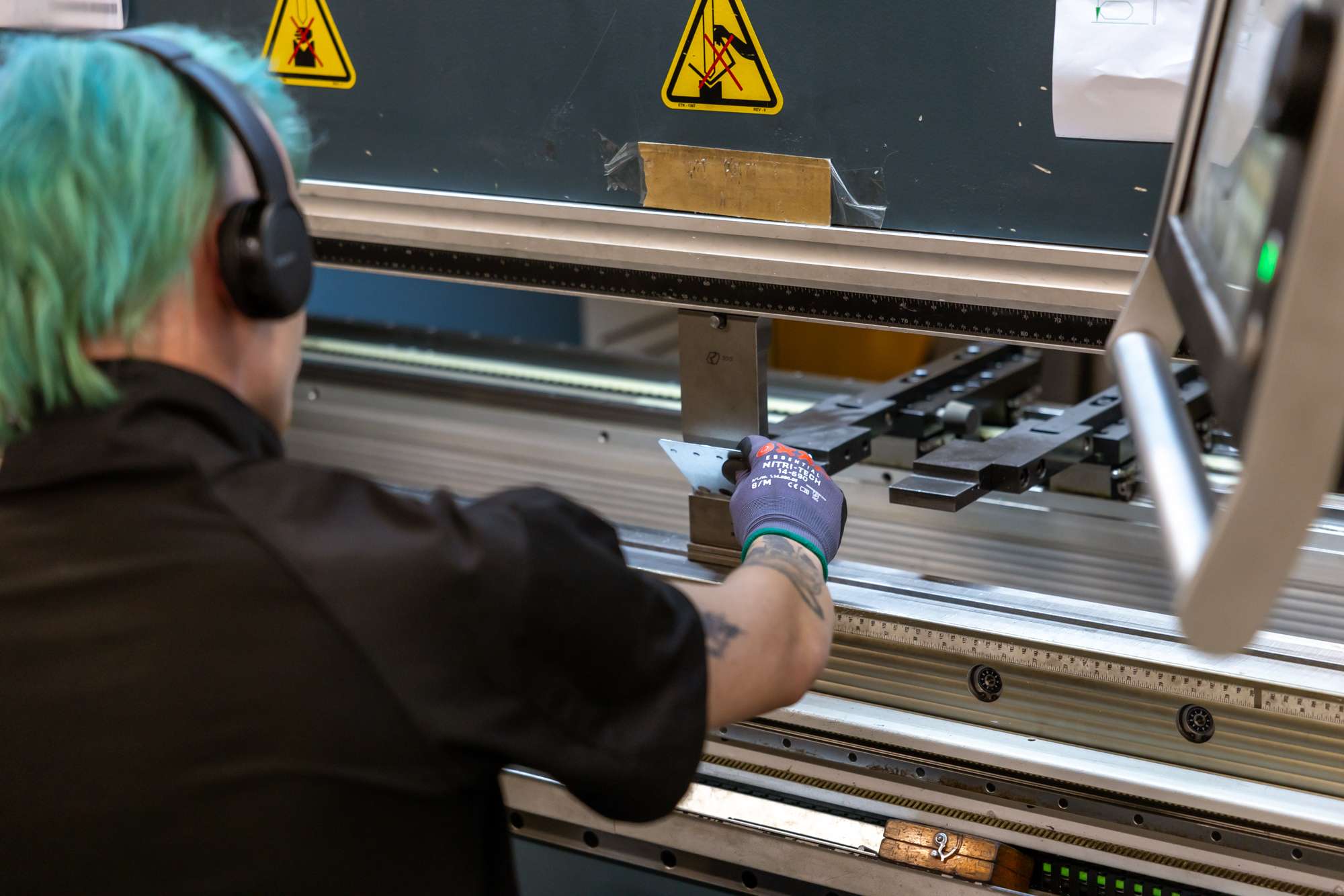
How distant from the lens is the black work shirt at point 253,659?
32.9 inches

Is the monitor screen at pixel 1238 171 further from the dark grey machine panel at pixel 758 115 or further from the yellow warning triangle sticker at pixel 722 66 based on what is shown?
the yellow warning triangle sticker at pixel 722 66

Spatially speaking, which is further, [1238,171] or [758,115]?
[758,115]

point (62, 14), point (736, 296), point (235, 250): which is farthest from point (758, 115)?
point (62, 14)

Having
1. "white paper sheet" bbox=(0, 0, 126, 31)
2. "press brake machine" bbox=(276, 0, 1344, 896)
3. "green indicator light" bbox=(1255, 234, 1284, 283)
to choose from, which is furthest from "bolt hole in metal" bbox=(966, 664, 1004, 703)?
"white paper sheet" bbox=(0, 0, 126, 31)

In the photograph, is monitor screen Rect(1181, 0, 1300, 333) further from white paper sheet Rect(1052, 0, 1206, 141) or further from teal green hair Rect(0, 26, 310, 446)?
teal green hair Rect(0, 26, 310, 446)

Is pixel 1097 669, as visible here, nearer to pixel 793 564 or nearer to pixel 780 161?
pixel 793 564

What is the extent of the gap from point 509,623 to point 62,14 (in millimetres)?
1441

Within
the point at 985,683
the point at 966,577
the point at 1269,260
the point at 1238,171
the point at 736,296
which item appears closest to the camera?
the point at 1269,260

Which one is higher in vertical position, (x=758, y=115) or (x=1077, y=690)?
(x=758, y=115)

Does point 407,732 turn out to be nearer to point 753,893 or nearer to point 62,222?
point 62,222

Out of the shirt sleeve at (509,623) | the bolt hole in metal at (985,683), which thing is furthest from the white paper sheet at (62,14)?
the bolt hole in metal at (985,683)

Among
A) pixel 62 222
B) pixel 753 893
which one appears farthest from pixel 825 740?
pixel 62 222

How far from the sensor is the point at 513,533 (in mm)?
881

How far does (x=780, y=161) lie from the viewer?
1479mm
